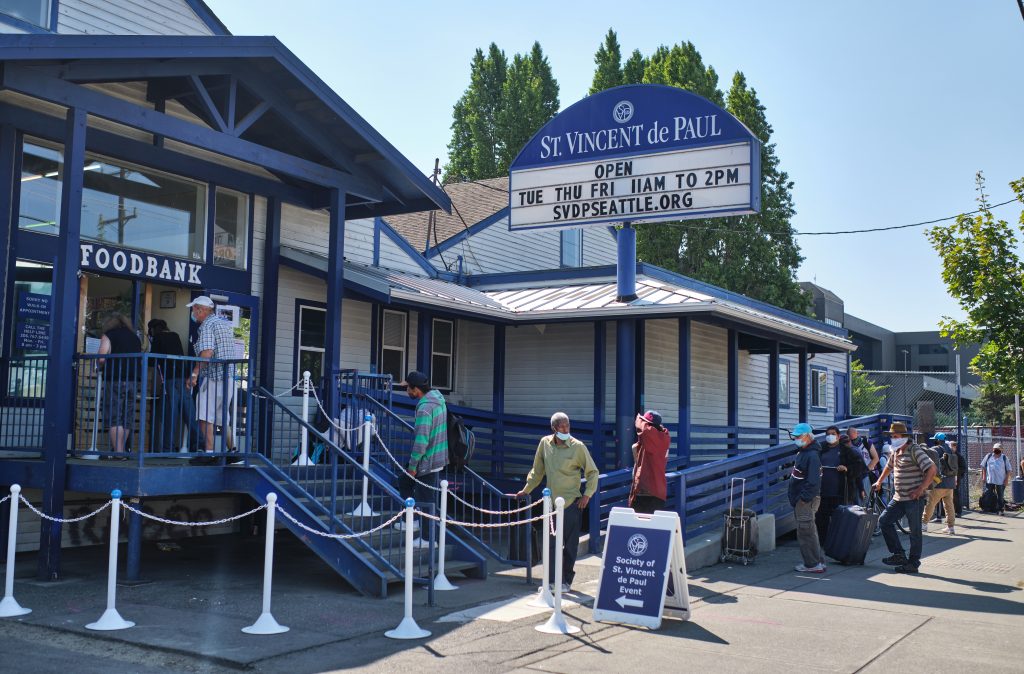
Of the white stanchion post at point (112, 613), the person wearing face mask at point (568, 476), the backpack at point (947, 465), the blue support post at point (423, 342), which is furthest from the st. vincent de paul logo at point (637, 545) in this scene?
the backpack at point (947, 465)

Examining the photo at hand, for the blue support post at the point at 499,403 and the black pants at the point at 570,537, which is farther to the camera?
the blue support post at the point at 499,403

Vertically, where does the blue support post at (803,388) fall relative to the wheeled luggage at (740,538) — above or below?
above

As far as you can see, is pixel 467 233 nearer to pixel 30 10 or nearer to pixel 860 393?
pixel 30 10

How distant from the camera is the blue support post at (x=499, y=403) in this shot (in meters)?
17.3

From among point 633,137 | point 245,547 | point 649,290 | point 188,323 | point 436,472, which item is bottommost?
point 245,547

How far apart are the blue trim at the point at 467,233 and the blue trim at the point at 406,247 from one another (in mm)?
3474

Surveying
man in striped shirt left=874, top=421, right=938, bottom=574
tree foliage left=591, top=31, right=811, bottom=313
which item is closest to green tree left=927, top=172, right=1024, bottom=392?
man in striped shirt left=874, top=421, right=938, bottom=574

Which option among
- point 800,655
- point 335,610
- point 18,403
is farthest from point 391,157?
point 800,655

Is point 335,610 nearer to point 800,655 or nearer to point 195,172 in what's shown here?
point 800,655

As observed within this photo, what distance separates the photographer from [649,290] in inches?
685

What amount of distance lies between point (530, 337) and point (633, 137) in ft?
15.9

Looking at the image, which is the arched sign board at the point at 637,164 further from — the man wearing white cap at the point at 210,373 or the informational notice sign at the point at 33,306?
the informational notice sign at the point at 33,306

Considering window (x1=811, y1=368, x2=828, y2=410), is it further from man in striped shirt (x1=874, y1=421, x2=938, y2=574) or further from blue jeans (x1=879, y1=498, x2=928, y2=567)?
man in striped shirt (x1=874, y1=421, x2=938, y2=574)

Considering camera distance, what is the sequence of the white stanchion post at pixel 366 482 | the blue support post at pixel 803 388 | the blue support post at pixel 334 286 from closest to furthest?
the white stanchion post at pixel 366 482
the blue support post at pixel 334 286
the blue support post at pixel 803 388
